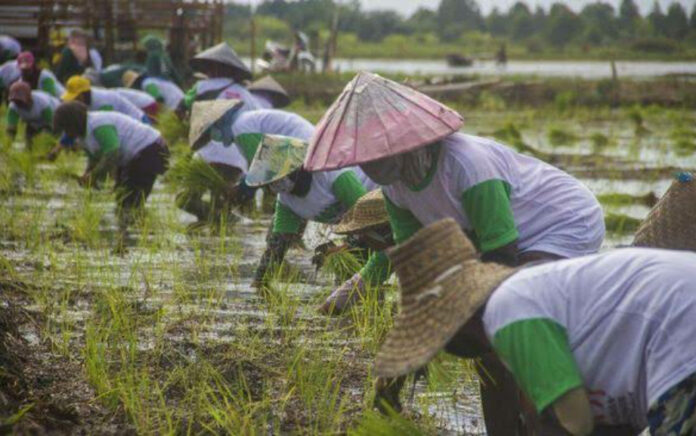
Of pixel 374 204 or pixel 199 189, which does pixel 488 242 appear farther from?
pixel 199 189

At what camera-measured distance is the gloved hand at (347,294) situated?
4.47 metres

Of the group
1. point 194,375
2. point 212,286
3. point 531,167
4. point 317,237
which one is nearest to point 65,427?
point 194,375

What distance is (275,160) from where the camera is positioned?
17.9ft

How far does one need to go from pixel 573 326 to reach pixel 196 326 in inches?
110

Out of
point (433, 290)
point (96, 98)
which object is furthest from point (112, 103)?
point (433, 290)

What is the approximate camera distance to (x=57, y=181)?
10195 millimetres

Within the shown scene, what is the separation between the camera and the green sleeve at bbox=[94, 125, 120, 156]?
849 centimetres

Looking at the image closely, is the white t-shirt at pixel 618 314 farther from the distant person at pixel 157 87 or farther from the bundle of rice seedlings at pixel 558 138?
the distant person at pixel 157 87

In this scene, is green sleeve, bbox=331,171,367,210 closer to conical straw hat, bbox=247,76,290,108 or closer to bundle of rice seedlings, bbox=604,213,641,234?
bundle of rice seedlings, bbox=604,213,641,234

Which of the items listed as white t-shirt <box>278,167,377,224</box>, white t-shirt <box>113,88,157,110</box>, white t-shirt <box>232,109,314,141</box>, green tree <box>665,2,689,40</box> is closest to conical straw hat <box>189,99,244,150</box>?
white t-shirt <box>232,109,314,141</box>

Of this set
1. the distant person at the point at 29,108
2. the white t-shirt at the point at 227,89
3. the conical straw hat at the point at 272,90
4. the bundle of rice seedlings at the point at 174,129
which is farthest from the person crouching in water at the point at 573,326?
the bundle of rice seedlings at the point at 174,129

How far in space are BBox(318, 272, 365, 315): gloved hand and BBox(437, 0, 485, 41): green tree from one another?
83171 millimetres

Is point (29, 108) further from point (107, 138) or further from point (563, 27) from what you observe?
point (563, 27)

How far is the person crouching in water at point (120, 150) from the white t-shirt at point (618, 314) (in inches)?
234
